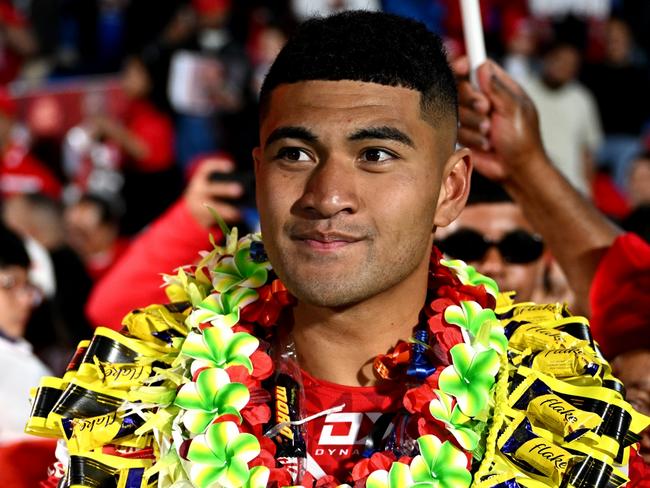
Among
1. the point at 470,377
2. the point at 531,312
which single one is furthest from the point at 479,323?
the point at 531,312

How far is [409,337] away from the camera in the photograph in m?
2.50

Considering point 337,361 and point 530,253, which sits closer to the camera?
point 337,361

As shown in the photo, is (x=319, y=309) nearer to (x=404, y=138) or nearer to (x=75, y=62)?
(x=404, y=138)

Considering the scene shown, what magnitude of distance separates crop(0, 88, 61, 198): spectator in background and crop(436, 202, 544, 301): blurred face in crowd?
6040 mm

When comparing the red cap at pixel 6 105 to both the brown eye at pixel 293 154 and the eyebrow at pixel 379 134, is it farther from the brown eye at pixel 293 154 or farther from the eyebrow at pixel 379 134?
the eyebrow at pixel 379 134

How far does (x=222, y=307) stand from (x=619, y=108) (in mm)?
7120

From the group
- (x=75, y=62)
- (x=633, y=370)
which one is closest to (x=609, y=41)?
(x=75, y=62)

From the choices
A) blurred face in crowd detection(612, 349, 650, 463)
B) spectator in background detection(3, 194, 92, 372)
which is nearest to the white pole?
blurred face in crowd detection(612, 349, 650, 463)

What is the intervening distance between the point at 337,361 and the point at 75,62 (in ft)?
29.4

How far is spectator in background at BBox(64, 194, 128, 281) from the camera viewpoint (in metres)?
7.75

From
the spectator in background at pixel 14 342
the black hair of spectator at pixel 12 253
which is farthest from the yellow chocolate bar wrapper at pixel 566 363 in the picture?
the black hair of spectator at pixel 12 253

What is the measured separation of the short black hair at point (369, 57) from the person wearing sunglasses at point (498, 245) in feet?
3.95

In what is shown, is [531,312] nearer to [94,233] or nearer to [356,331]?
[356,331]

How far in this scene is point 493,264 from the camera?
3740mm
